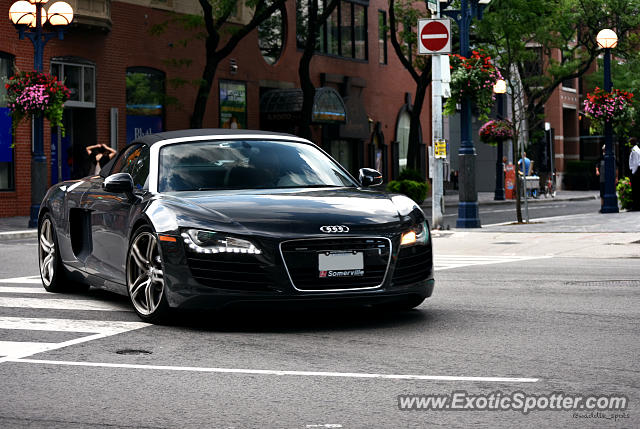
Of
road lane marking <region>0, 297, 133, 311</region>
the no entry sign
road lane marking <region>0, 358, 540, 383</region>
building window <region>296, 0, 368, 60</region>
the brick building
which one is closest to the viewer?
road lane marking <region>0, 358, 540, 383</region>

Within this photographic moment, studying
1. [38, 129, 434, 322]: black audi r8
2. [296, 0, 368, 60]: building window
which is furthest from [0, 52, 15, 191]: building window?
[38, 129, 434, 322]: black audi r8

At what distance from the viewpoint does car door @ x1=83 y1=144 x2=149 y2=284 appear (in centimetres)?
912

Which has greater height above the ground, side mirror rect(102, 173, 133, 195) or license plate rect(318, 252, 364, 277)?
side mirror rect(102, 173, 133, 195)

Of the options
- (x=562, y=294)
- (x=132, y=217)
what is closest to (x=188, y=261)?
(x=132, y=217)

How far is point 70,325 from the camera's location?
336 inches

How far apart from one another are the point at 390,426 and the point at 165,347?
8.78ft

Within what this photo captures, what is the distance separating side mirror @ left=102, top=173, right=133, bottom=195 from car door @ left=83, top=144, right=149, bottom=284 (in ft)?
0.32

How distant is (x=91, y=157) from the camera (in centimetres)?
2400

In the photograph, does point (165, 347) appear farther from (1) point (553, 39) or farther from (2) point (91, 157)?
(1) point (553, 39)

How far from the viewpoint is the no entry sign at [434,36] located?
72.6 feet

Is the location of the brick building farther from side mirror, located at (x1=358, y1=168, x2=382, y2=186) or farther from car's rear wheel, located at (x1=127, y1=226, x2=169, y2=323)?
car's rear wheel, located at (x1=127, y1=226, x2=169, y2=323)

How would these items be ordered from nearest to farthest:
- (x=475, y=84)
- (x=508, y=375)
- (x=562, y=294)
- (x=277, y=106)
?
(x=508, y=375) → (x=562, y=294) → (x=475, y=84) → (x=277, y=106)

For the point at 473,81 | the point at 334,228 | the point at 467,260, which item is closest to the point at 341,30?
the point at 473,81

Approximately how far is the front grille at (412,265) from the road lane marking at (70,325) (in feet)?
6.56
